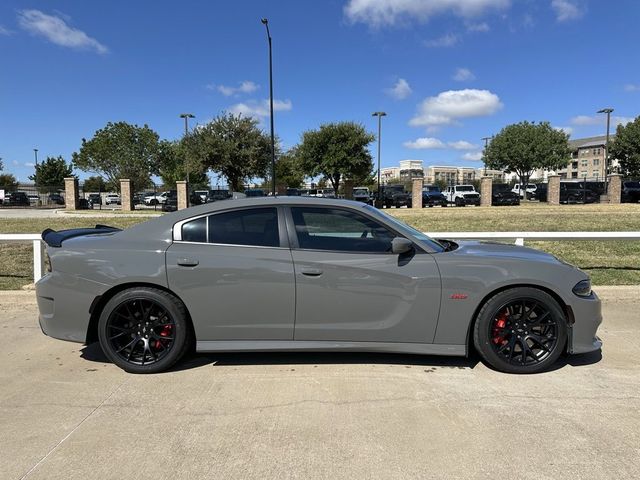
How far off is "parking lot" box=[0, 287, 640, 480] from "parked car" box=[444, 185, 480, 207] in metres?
36.1

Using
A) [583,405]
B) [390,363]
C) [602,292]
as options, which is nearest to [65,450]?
[390,363]

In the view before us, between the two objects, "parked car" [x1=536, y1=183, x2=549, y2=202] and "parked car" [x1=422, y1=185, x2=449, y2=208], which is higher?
"parked car" [x1=536, y1=183, x2=549, y2=202]

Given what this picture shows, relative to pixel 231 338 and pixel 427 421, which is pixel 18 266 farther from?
pixel 427 421

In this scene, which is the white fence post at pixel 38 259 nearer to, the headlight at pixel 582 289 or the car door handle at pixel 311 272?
the car door handle at pixel 311 272

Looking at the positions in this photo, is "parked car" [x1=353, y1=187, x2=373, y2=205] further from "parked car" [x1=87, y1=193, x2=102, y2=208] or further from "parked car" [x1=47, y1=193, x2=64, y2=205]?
"parked car" [x1=47, y1=193, x2=64, y2=205]

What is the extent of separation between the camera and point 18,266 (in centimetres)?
881

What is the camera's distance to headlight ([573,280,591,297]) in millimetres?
3988

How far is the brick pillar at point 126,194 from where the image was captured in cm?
3544

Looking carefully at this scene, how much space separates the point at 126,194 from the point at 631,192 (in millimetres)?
38376

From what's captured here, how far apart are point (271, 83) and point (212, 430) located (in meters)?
23.7

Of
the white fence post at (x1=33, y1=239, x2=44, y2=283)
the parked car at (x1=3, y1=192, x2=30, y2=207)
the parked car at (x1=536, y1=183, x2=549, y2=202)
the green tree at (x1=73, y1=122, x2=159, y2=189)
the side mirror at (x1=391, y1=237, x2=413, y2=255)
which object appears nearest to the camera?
the side mirror at (x1=391, y1=237, x2=413, y2=255)

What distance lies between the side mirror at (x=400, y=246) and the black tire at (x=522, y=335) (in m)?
0.81

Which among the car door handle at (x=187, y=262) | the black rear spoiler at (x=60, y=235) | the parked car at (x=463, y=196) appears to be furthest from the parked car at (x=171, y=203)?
the car door handle at (x=187, y=262)

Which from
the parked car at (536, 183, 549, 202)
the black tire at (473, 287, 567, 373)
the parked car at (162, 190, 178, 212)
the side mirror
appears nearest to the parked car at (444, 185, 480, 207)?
the parked car at (536, 183, 549, 202)
